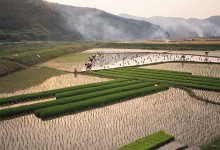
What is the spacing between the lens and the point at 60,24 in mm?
134750

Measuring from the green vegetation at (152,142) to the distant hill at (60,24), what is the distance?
68129 mm

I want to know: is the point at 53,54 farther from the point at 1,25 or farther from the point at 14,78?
the point at 1,25

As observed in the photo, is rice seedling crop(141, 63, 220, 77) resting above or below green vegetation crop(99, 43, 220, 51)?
below

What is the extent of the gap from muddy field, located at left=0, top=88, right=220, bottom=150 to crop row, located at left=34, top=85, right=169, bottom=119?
715 millimetres

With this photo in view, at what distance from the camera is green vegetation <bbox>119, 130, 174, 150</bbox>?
504 inches

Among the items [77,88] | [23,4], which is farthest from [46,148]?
[23,4]

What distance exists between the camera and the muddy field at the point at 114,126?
14.0 meters

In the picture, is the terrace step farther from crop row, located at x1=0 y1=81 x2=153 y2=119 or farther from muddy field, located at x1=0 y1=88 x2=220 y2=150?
crop row, located at x1=0 y1=81 x2=153 y2=119

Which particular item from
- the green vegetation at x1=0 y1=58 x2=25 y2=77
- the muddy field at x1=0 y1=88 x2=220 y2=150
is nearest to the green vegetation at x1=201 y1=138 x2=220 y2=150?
the muddy field at x1=0 y1=88 x2=220 y2=150

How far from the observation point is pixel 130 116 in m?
18.0

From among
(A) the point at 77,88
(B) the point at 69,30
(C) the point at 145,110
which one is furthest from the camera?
(B) the point at 69,30

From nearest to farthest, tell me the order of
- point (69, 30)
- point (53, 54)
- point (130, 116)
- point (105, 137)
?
point (105, 137), point (130, 116), point (53, 54), point (69, 30)

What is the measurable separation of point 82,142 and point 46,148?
1.83 metres

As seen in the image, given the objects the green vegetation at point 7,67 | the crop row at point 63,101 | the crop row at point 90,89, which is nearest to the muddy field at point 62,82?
the crop row at point 90,89
